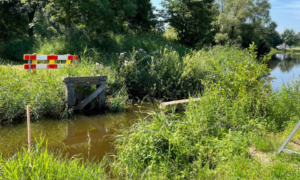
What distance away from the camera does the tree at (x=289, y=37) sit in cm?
10206

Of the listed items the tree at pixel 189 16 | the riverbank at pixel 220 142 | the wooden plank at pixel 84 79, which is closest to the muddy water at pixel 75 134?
the riverbank at pixel 220 142

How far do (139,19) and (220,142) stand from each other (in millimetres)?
19121

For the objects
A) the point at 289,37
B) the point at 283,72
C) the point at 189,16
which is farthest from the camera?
the point at 289,37

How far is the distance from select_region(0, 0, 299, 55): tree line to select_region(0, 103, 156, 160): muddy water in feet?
27.5

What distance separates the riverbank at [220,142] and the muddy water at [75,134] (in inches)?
38.5

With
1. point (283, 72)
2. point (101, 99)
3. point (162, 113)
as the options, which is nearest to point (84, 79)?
point (101, 99)

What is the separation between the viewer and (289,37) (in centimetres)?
10438

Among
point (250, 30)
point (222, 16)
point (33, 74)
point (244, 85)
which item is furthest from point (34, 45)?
point (250, 30)

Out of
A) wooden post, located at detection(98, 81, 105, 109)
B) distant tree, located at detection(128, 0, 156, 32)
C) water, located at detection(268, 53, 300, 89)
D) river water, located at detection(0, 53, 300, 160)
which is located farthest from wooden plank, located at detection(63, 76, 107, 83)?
distant tree, located at detection(128, 0, 156, 32)

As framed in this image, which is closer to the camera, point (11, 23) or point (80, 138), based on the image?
point (80, 138)

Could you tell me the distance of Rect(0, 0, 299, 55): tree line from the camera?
593 inches

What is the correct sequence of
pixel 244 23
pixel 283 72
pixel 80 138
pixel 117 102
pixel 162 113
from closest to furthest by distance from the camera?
pixel 162 113 → pixel 80 138 → pixel 117 102 → pixel 283 72 → pixel 244 23

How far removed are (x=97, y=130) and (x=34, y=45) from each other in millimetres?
11453

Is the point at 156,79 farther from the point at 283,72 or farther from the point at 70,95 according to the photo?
the point at 283,72
